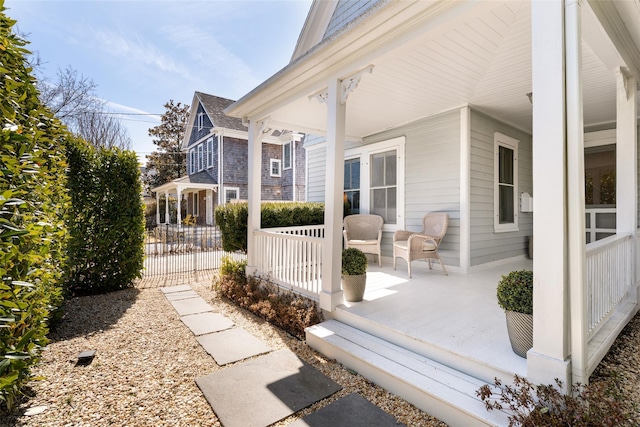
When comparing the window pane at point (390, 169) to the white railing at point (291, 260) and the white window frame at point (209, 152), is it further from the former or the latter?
the white window frame at point (209, 152)

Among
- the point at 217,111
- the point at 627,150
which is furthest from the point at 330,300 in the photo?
the point at 217,111

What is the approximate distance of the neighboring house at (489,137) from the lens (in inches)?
67.1

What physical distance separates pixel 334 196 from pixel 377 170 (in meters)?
3.21

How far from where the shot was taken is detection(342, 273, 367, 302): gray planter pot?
3.28m

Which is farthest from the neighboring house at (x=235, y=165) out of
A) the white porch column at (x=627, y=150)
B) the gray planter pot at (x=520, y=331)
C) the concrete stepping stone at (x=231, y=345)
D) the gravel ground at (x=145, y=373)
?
the gray planter pot at (x=520, y=331)

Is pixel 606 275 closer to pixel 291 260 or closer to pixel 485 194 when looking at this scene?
pixel 485 194

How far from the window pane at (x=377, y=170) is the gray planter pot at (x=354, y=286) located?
10.2 feet

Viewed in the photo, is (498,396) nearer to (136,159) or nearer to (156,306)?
(156,306)

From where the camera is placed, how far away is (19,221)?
196 centimetres

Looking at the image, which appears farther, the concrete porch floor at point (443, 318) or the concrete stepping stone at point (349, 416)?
the concrete porch floor at point (443, 318)

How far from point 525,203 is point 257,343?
18.4 feet

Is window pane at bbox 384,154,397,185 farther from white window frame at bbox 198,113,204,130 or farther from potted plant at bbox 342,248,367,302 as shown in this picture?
white window frame at bbox 198,113,204,130

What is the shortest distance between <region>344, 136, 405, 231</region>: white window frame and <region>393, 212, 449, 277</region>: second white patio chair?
55 cm

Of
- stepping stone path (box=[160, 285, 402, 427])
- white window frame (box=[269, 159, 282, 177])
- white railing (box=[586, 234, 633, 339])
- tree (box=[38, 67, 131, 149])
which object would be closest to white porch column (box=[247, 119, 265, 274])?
stepping stone path (box=[160, 285, 402, 427])
